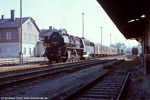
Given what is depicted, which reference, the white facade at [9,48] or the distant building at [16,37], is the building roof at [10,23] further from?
the white facade at [9,48]

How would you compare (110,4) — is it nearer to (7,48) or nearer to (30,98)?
(30,98)

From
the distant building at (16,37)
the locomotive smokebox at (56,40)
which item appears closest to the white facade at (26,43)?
the distant building at (16,37)

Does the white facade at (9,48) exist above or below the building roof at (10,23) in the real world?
below

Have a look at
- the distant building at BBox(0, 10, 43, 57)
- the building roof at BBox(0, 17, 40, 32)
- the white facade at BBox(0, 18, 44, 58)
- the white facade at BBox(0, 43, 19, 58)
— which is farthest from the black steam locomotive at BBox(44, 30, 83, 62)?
the building roof at BBox(0, 17, 40, 32)

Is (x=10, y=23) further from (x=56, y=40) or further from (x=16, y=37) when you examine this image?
(x=56, y=40)

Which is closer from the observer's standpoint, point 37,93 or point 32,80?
point 37,93

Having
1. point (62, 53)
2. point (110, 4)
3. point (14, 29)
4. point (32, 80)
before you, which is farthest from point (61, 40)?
point (14, 29)

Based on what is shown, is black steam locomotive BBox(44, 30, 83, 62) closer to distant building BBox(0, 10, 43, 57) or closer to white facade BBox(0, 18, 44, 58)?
white facade BBox(0, 18, 44, 58)

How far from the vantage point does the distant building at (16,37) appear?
39.8 metres

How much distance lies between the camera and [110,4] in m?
7.10

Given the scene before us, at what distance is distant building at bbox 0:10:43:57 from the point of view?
3984 centimetres

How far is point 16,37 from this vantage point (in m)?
40.0

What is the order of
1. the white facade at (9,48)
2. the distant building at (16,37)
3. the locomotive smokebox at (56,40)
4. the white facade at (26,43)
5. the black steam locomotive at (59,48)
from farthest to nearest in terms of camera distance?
the distant building at (16,37), the white facade at (26,43), the white facade at (9,48), the locomotive smokebox at (56,40), the black steam locomotive at (59,48)

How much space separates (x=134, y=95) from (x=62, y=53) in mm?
14737
